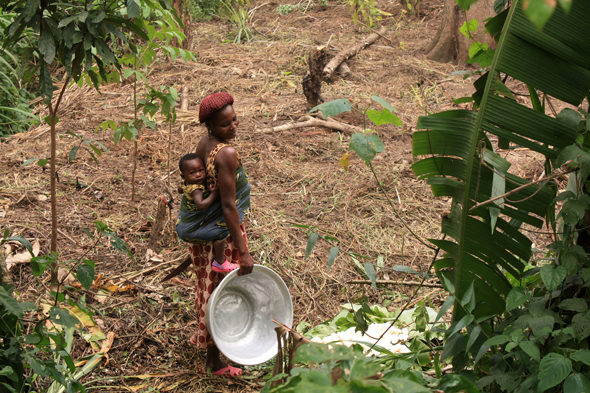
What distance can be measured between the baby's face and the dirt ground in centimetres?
109

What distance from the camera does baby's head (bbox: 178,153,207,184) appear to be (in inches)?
106

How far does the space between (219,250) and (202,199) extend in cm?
35

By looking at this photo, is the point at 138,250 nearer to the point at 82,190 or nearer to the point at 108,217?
the point at 108,217

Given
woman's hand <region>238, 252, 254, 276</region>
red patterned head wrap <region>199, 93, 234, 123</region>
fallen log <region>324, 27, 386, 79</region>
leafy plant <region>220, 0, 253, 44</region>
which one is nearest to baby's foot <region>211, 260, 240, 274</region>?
woman's hand <region>238, 252, 254, 276</region>

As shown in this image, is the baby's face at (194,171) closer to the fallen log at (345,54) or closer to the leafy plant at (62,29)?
the leafy plant at (62,29)

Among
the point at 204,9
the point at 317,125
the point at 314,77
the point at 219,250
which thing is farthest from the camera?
the point at 204,9

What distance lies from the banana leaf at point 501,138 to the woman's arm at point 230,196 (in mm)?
1045

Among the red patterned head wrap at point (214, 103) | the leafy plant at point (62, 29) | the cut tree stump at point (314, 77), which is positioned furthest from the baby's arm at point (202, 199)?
the cut tree stump at point (314, 77)

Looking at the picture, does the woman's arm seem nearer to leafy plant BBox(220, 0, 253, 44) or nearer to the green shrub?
leafy plant BBox(220, 0, 253, 44)

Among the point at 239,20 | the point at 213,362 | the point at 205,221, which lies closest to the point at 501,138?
the point at 205,221

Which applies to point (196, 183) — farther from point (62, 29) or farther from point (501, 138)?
point (501, 138)

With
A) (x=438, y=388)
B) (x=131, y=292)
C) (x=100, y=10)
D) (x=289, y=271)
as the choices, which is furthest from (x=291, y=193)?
(x=438, y=388)

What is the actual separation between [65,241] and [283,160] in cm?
240

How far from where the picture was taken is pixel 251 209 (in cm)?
448
